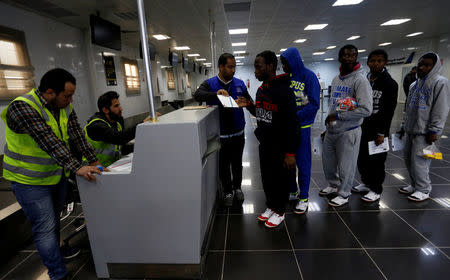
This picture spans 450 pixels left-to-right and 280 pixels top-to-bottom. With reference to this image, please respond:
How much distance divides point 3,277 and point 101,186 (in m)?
1.21

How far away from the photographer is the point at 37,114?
136 centimetres

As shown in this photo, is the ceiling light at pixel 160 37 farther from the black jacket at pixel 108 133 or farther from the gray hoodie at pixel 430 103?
the gray hoodie at pixel 430 103

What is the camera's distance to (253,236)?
2078mm

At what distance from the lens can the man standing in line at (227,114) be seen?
7.48 ft

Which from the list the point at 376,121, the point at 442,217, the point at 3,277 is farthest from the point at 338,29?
the point at 3,277

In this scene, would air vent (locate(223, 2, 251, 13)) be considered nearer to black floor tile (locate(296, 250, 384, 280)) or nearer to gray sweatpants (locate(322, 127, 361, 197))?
gray sweatpants (locate(322, 127, 361, 197))

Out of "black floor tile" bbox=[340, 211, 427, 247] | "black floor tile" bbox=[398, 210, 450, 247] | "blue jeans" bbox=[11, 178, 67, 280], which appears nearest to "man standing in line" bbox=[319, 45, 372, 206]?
"black floor tile" bbox=[340, 211, 427, 247]

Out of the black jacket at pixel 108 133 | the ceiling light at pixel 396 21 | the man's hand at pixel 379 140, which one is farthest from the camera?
the ceiling light at pixel 396 21

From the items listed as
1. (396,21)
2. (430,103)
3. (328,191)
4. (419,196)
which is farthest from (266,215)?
(396,21)

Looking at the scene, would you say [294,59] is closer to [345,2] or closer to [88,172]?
[88,172]

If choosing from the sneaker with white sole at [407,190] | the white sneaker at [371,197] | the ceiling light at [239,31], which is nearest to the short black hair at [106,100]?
the white sneaker at [371,197]

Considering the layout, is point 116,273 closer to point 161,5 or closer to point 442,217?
point 442,217

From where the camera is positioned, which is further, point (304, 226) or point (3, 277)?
point (304, 226)

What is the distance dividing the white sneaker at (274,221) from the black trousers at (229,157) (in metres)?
0.64
